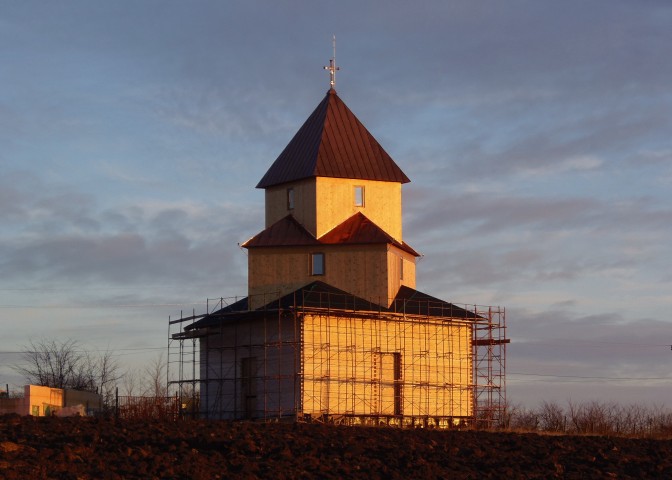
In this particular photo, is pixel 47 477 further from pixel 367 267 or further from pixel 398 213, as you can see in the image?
pixel 398 213

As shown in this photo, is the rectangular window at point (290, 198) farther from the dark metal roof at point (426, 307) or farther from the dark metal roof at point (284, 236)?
the dark metal roof at point (426, 307)

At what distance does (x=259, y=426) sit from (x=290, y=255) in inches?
532

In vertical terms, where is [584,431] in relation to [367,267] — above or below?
below

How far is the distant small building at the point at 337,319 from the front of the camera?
152 feet

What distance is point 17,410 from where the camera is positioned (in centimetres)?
4972

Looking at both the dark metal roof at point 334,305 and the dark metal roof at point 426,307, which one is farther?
the dark metal roof at point 426,307

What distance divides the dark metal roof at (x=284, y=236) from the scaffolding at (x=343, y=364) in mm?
2658

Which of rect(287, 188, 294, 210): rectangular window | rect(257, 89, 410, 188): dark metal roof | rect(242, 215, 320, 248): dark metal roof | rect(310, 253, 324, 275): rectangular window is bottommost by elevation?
rect(310, 253, 324, 275): rectangular window

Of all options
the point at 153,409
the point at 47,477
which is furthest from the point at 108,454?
the point at 153,409

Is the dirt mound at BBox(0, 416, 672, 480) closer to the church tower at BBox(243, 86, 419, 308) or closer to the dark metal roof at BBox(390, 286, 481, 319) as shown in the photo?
the dark metal roof at BBox(390, 286, 481, 319)

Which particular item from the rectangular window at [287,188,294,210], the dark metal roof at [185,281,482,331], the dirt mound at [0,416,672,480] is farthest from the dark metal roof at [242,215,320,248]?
the dirt mound at [0,416,672,480]

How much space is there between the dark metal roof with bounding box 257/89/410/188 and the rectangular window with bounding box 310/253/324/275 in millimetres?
3384

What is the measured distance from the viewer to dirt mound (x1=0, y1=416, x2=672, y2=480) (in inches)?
1023

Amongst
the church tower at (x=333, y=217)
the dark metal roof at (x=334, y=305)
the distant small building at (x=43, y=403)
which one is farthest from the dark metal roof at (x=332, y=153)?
the distant small building at (x=43, y=403)
